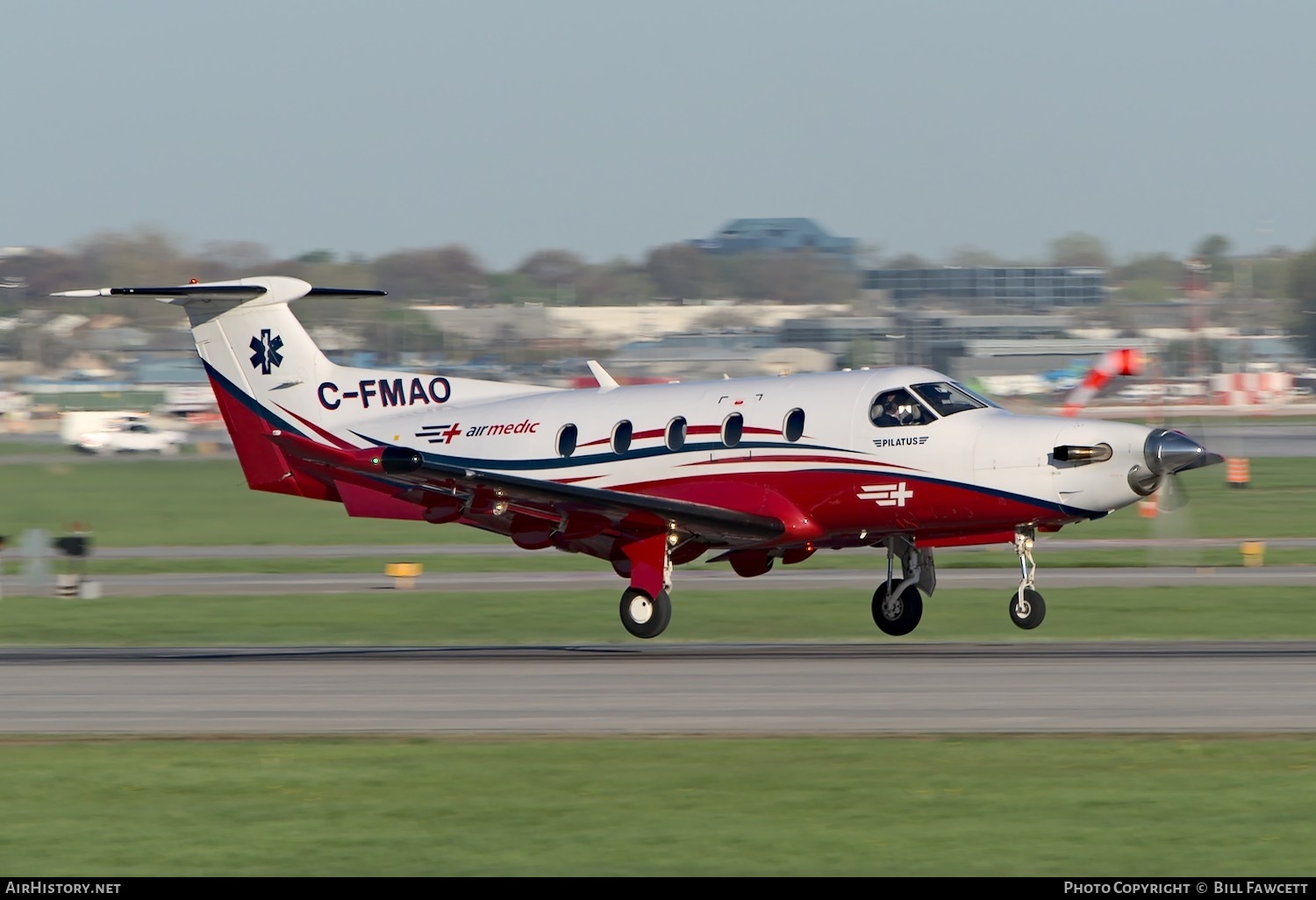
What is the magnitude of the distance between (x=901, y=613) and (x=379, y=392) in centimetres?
878

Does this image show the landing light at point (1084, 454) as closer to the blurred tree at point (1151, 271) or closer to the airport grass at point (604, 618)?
the airport grass at point (604, 618)

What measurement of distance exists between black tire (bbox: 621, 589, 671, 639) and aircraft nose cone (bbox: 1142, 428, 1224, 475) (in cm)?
670

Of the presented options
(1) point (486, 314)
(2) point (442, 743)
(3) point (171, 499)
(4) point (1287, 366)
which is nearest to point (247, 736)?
(2) point (442, 743)

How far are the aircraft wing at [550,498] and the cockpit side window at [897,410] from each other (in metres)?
1.95

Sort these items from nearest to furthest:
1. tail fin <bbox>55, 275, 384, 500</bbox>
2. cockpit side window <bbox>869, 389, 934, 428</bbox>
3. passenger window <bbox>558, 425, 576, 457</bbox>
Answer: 1. cockpit side window <bbox>869, 389, 934, 428</bbox>
2. passenger window <bbox>558, 425, 576, 457</bbox>
3. tail fin <bbox>55, 275, 384, 500</bbox>

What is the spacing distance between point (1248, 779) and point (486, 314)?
110 metres

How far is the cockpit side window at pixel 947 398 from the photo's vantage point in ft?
72.1

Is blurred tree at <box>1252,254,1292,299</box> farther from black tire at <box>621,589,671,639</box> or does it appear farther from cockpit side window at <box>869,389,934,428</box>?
black tire at <box>621,589,671,639</box>

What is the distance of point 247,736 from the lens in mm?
15086

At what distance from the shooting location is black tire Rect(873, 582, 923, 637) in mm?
23172

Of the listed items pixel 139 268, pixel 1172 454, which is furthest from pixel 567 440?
pixel 139 268

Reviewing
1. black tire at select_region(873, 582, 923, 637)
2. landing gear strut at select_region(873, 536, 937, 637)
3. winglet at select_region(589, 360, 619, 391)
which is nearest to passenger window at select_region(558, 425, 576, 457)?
winglet at select_region(589, 360, 619, 391)

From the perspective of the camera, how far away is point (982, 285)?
145500mm
